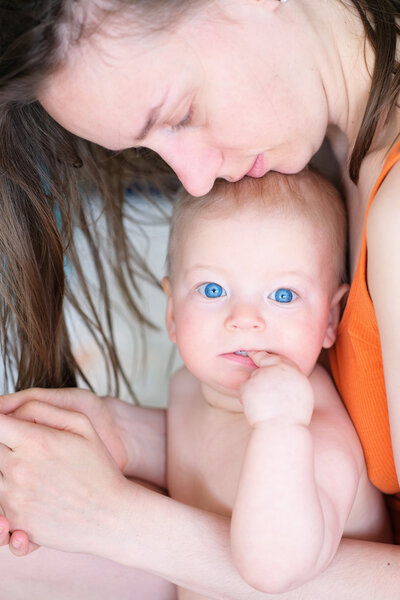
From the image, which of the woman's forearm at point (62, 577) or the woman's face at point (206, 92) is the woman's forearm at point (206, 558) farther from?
the woman's face at point (206, 92)

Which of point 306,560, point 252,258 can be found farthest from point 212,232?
point 306,560

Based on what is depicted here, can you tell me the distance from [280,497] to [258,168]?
0.47 m

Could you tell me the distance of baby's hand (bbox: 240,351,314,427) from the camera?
1.02 m

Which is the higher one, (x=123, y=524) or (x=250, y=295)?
(x=250, y=295)

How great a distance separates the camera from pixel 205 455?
49.4 inches

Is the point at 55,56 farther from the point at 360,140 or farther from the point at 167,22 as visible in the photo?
the point at 360,140

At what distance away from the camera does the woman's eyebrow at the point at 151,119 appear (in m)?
1.01

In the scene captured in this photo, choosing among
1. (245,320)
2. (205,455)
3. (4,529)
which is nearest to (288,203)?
(245,320)

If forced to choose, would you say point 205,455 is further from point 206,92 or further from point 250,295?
point 206,92

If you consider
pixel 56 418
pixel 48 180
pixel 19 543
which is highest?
pixel 48 180

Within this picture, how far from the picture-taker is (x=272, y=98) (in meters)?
1.07

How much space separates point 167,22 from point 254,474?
582 mm

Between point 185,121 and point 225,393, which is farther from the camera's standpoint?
point 225,393

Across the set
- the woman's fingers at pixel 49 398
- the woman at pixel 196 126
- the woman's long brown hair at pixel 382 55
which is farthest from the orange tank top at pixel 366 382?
the woman's fingers at pixel 49 398
